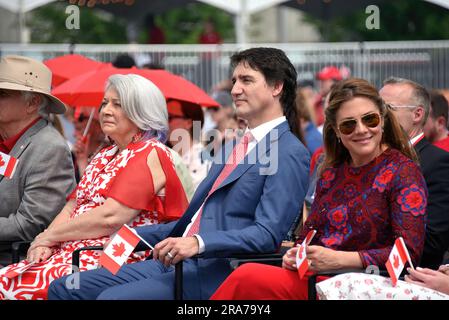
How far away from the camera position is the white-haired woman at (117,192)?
504 centimetres

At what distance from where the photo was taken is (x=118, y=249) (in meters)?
4.33

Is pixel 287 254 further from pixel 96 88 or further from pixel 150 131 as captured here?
pixel 96 88

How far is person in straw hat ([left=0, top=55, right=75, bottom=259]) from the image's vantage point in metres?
5.45

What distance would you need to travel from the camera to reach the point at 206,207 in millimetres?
4762

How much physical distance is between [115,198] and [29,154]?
799 mm

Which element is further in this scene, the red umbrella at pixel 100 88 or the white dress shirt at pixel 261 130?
the red umbrella at pixel 100 88

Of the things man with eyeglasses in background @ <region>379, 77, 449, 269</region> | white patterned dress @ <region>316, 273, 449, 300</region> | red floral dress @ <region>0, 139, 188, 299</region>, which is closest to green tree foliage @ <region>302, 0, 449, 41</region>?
man with eyeglasses in background @ <region>379, 77, 449, 269</region>

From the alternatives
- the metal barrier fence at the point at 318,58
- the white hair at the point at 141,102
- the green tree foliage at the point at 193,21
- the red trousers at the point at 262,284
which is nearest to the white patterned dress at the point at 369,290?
the red trousers at the point at 262,284

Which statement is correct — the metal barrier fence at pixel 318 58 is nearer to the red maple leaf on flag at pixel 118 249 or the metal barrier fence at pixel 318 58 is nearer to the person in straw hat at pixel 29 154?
the person in straw hat at pixel 29 154

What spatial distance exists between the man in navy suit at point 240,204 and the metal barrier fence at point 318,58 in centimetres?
937

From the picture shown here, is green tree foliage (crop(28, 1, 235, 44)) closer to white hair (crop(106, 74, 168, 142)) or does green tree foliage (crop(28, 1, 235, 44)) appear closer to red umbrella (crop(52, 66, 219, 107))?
red umbrella (crop(52, 66, 219, 107))

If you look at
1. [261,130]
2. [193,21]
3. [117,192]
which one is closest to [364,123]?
Answer: [261,130]

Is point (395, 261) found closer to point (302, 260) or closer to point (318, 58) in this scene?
point (302, 260)
